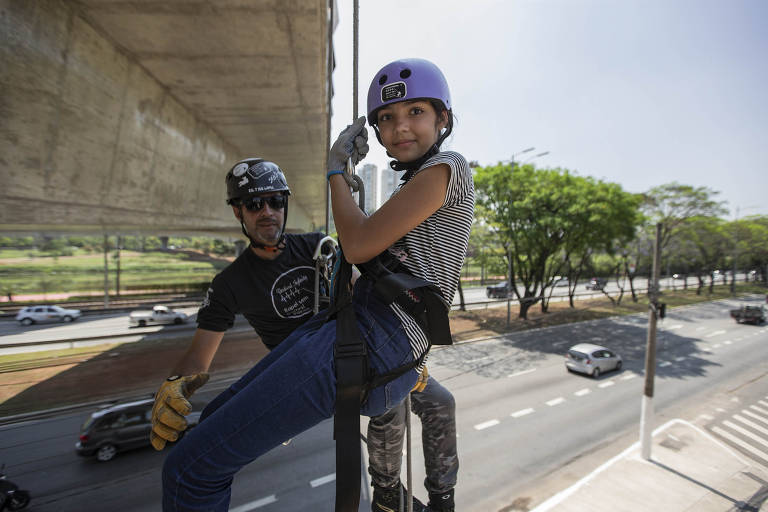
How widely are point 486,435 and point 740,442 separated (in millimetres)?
7287

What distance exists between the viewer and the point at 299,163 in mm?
12609

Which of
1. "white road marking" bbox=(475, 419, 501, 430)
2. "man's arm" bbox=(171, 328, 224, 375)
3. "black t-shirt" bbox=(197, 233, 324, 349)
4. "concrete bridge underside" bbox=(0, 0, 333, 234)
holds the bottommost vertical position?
"white road marking" bbox=(475, 419, 501, 430)

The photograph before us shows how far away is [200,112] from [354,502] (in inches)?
357

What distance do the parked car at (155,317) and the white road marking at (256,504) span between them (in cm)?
1707

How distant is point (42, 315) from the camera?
1736cm

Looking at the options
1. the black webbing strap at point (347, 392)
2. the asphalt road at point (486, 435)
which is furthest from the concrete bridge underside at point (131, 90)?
the asphalt road at point (486, 435)

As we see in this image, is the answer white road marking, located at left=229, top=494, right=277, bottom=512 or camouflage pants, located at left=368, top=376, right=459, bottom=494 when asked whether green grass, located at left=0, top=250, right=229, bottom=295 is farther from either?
camouflage pants, located at left=368, top=376, right=459, bottom=494

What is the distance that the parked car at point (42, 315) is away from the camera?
16734mm

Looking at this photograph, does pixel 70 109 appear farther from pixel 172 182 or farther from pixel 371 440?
pixel 371 440

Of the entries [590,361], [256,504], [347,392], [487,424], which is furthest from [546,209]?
[347,392]

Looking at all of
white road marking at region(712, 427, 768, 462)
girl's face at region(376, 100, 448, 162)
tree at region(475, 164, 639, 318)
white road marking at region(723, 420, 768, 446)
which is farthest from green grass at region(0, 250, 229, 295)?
white road marking at region(723, 420, 768, 446)

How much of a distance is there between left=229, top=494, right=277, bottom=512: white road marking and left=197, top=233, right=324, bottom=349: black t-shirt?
592cm

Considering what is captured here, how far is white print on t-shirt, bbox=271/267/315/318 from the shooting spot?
2730 mm

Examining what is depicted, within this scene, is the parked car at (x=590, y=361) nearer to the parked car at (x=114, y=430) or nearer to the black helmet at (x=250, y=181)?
the parked car at (x=114, y=430)
